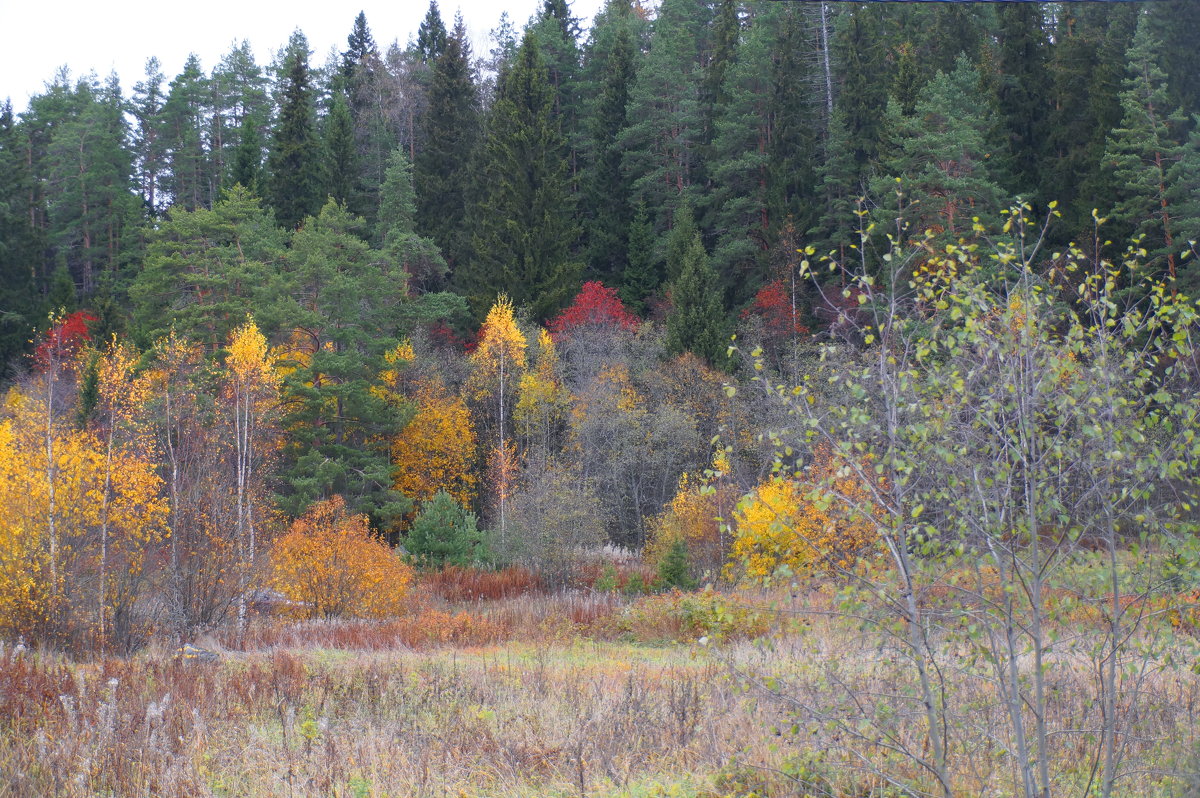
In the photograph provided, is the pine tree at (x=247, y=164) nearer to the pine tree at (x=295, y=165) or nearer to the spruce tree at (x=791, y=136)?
the pine tree at (x=295, y=165)

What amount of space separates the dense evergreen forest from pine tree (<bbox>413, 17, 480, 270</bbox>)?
0.20m

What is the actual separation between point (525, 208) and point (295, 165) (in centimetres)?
1238

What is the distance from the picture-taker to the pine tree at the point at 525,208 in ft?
140

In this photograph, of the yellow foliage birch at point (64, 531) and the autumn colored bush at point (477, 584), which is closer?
the yellow foliage birch at point (64, 531)

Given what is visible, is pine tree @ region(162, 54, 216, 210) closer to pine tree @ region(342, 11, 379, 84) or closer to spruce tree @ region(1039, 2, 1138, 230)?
pine tree @ region(342, 11, 379, 84)

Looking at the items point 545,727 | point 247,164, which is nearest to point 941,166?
point 545,727

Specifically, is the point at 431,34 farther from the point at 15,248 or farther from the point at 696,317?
the point at 696,317

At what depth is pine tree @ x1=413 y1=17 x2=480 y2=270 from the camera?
157 ft

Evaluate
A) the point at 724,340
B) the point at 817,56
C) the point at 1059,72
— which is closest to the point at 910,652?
the point at 724,340

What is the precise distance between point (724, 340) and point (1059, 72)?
56.9ft

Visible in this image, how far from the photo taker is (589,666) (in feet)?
37.3

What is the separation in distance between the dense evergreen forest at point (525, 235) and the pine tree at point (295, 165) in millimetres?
177

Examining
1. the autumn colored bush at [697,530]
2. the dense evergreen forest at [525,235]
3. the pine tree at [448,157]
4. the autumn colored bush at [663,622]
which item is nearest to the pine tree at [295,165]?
the dense evergreen forest at [525,235]

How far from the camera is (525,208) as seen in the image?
44.6 m
